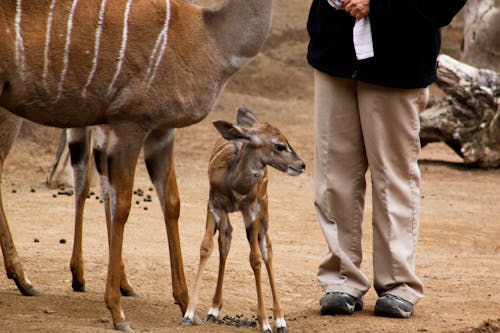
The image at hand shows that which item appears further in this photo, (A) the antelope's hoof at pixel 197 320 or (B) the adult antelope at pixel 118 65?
(A) the antelope's hoof at pixel 197 320

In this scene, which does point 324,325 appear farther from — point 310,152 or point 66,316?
point 310,152

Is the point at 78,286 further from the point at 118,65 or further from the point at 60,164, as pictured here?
the point at 60,164

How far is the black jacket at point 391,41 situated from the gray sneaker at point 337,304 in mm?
1117

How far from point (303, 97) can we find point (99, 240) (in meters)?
7.66

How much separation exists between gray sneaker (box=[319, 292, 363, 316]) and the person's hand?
1.43 metres

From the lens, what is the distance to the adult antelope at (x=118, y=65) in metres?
4.42

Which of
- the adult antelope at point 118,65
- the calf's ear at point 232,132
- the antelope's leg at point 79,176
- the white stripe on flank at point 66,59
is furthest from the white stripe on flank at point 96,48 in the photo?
the antelope's leg at point 79,176

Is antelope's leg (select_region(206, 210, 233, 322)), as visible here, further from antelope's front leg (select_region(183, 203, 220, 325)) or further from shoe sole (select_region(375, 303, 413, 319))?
shoe sole (select_region(375, 303, 413, 319))

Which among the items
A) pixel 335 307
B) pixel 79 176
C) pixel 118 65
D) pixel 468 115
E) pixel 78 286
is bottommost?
pixel 468 115

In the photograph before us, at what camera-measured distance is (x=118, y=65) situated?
4445 millimetres

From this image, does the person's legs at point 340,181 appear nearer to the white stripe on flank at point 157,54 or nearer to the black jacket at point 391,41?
the black jacket at point 391,41

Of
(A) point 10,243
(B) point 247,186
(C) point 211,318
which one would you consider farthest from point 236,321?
(A) point 10,243

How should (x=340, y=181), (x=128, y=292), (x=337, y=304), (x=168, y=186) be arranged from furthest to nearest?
(x=128, y=292) → (x=340, y=181) → (x=337, y=304) → (x=168, y=186)

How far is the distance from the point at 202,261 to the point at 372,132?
1089mm
